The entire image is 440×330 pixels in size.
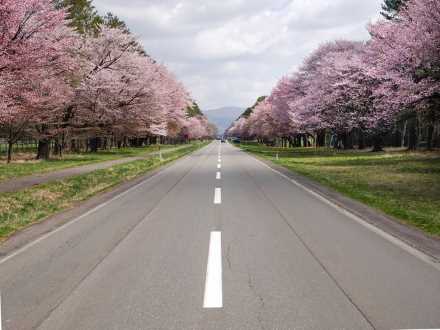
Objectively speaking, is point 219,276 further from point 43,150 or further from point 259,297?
point 43,150

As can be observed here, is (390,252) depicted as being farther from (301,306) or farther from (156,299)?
(156,299)

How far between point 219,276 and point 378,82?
2500cm

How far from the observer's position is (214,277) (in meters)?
4.91

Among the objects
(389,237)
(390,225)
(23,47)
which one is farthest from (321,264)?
(23,47)

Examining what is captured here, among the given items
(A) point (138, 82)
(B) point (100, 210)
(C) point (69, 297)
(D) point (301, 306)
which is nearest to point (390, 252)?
(D) point (301, 306)

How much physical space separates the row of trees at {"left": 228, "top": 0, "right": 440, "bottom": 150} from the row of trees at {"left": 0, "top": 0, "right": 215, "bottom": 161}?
46.8 ft

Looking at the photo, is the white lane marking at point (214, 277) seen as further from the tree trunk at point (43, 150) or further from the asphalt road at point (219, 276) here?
the tree trunk at point (43, 150)

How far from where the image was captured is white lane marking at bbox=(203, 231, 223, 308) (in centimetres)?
418

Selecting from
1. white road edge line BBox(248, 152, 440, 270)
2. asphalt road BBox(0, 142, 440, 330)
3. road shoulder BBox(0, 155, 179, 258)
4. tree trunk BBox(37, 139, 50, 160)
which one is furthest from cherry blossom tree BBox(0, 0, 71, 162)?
white road edge line BBox(248, 152, 440, 270)

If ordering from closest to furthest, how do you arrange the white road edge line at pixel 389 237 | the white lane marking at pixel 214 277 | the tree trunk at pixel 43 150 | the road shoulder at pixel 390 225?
1. the white lane marking at pixel 214 277
2. the white road edge line at pixel 389 237
3. the road shoulder at pixel 390 225
4. the tree trunk at pixel 43 150

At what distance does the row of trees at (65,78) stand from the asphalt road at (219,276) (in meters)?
10.2

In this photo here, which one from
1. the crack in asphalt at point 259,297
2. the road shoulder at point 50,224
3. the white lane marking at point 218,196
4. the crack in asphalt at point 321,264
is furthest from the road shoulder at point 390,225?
the road shoulder at point 50,224

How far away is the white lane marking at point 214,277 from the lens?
13.7 ft

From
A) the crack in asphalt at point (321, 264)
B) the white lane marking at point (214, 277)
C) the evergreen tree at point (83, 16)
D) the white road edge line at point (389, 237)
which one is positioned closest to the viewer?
the crack in asphalt at point (321, 264)
